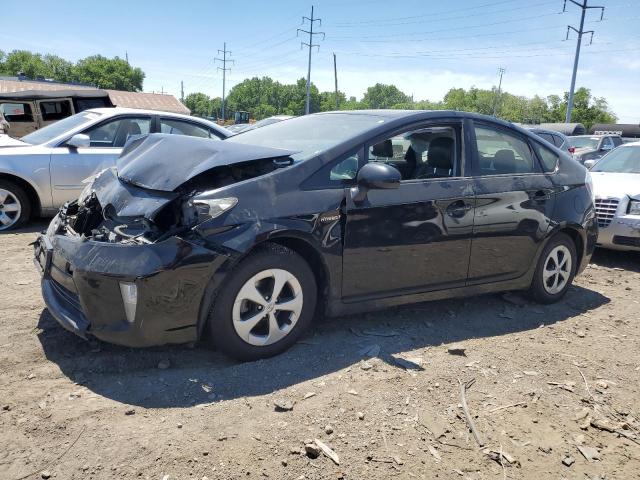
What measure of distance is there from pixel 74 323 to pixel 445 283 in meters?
2.60

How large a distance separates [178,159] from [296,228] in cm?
91

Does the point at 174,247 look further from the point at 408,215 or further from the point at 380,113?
the point at 380,113

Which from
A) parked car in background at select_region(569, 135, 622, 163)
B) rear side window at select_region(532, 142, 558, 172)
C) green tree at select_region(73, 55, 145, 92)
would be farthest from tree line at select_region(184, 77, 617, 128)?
rear side window at select_region(532, 142, 558, 172)

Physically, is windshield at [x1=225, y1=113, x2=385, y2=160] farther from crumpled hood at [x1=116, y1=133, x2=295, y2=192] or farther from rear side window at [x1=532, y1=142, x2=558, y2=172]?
rear side window at [x1=532, y1=142, x2=558, y2=172]

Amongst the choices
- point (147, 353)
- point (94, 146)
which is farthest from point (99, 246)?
point (94, 146)

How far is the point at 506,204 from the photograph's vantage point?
170 inches

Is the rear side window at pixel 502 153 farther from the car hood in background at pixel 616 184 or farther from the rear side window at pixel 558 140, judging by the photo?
the rear side window at pixel 558 140

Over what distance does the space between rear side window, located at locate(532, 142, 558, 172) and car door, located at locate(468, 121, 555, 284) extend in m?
0.07

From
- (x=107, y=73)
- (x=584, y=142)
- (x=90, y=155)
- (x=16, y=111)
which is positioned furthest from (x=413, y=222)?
(x=107, y=73)

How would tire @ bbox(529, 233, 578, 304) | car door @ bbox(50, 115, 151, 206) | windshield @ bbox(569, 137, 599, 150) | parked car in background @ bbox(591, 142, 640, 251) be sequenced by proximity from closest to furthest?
tire @ bbox(529, 233, 578, 304) < parked car in background @ bbox(591, 142, 640, 251) < car door @ bbox(50, 115, 151, 206) < windshield @ bbox(569, 137, 599, 150)

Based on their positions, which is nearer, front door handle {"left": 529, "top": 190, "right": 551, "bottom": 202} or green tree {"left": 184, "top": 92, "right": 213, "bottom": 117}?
front door handle {"left": 529, "top": 190, "right": 551, "bottom": 202}

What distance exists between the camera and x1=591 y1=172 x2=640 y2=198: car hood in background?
652 centimetres

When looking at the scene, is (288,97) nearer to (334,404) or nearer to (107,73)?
(107,73)

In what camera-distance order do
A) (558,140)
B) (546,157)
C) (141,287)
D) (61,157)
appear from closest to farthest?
(141,287), (546,157), (61,157), (558,140)
